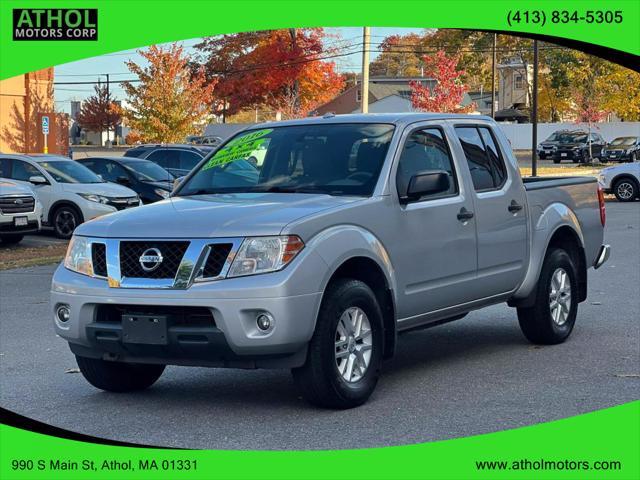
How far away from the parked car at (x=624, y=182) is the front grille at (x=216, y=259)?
27.6 m

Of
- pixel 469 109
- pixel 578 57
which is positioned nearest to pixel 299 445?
pixel 469 109

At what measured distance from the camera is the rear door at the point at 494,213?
8.95 m

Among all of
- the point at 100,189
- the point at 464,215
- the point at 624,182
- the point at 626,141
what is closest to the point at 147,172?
the point at 100,189

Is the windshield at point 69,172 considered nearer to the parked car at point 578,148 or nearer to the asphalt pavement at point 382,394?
the asphalt pavement at point 382,394

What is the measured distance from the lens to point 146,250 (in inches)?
284

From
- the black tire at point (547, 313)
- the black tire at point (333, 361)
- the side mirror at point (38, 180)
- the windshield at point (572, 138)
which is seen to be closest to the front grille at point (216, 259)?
the black tire at point (333, 361)

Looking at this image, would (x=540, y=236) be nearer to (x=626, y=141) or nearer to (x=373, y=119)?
(x=373, y=119)

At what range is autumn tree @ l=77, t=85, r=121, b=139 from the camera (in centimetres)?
9919

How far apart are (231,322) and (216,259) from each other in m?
→ 0.42

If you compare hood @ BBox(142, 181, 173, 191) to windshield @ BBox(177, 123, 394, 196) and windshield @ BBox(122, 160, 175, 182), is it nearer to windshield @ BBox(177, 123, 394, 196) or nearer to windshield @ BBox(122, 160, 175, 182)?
windshield @ BBox(122, 160, 175, 182)

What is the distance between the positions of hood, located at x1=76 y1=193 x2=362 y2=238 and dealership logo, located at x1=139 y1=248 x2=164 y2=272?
0.10 meters

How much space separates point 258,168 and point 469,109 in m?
45.2

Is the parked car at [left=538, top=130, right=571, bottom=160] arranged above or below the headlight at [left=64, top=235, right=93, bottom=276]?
above

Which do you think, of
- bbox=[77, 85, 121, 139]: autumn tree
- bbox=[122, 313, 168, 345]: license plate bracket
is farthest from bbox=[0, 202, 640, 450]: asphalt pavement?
bbox=[77, 85, 121, 139]: autumn tree
